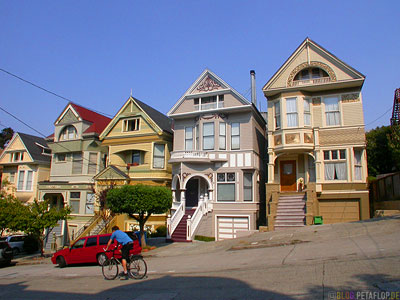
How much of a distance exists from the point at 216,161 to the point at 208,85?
A: 232 inches

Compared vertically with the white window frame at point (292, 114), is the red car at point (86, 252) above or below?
below

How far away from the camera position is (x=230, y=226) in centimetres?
2278

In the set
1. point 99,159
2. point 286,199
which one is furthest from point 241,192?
point 99,159

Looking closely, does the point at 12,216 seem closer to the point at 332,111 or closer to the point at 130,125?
the point at 130,125

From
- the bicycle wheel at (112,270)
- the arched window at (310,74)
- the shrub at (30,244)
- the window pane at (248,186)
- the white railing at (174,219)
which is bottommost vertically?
the shrub at (30,244)

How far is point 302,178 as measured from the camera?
74.4 ft

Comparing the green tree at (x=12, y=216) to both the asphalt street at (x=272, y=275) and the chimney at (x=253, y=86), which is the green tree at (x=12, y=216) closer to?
the asphalt street at (x=272, y=275)

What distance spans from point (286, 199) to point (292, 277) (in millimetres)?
12910

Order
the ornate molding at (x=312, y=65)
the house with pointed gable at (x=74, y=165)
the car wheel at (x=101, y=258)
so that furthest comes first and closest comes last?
the house with pointed gable at (x=74, y=165), the ornate molding at (x=312, y=65), the car wheel at (x=101, y=258)

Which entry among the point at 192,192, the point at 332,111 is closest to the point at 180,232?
the point at 192,192

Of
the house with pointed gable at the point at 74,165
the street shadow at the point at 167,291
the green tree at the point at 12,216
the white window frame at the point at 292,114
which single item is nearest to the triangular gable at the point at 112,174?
the house with pointed gable at the point at 74,165

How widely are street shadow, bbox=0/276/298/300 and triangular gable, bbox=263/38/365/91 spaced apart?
16.5m

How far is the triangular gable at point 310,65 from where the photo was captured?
21.2m

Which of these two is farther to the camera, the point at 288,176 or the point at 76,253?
the point at 288,176
